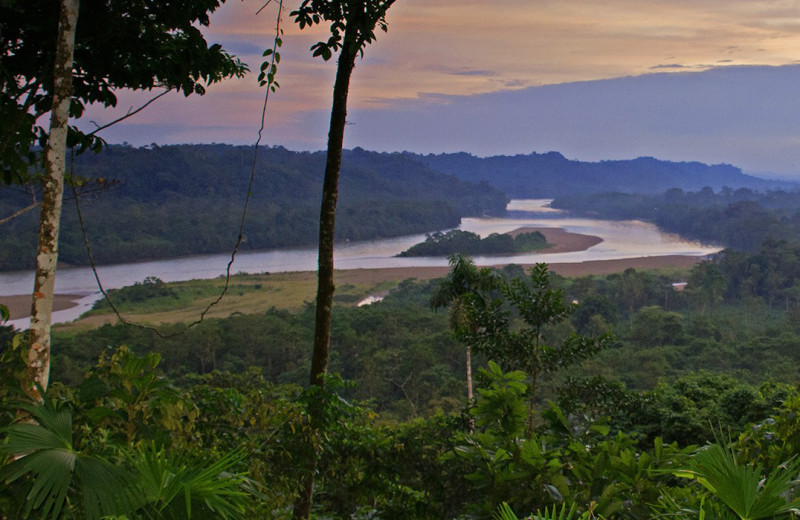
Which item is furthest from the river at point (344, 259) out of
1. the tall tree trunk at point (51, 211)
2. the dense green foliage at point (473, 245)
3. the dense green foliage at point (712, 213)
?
the tall tree trunk at point (51, 211)

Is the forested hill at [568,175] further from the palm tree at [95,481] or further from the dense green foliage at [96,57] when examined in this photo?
the palm tree at [95,481]

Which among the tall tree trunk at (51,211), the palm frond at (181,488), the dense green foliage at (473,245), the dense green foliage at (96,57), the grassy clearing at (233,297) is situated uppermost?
the dense green foliage at (96,57)

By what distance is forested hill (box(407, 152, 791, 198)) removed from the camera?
12444cm

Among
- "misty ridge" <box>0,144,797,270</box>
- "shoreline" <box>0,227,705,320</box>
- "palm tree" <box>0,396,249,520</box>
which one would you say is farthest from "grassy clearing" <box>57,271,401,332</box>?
"palm tree" <box>0,396,249,520</box>

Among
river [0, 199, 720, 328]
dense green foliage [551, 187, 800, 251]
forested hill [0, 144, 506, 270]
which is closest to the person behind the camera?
river [0, 199, 720, 328]

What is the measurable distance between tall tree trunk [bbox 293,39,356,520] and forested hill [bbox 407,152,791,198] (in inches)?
4579

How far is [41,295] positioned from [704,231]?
72.4 m

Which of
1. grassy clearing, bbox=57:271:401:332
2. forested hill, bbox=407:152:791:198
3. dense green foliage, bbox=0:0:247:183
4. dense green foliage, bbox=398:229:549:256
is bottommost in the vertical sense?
grassy clearing, bbox=57:271:401:332

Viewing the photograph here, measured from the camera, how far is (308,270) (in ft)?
143

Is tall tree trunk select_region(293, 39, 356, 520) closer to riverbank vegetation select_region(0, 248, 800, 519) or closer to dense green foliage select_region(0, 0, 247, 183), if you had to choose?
riverbank vegetation select_region(0, 248, 800, 519)

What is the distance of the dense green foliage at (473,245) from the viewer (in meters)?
51.7

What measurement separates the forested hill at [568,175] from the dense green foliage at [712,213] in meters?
20.9

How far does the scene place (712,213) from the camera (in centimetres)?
6819

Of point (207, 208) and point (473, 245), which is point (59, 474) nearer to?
point (473, 245)
